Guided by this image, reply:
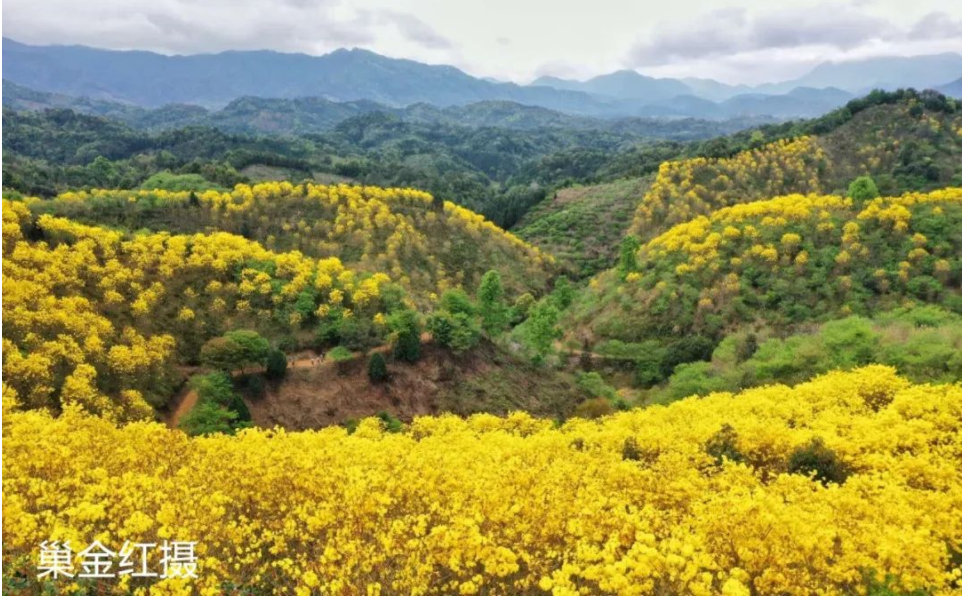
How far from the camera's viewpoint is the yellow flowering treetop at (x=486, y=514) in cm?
1109

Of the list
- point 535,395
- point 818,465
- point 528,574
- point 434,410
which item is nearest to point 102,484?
point 528,574

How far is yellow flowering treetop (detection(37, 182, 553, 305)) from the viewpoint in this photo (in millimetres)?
63188

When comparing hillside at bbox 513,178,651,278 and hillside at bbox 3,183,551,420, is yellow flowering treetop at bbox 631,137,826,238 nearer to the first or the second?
hillside at bbox 513,178,651,278

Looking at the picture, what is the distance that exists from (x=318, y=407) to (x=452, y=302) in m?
14.8

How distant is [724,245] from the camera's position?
→ 62.3 m

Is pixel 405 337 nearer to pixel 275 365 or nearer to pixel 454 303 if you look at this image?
pixel 454 303

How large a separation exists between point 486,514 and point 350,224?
6151cm

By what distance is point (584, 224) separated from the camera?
4355 inches

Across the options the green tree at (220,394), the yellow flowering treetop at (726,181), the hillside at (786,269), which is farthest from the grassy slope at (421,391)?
the yellow flowering treetop at (726,181)

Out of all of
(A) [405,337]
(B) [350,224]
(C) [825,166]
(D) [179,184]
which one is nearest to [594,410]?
(A) [405,337]

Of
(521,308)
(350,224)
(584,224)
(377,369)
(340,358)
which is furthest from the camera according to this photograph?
(584,224)

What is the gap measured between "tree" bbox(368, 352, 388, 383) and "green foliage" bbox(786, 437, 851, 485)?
28718 mm

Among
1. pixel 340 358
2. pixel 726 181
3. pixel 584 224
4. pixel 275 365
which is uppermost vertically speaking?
pixel 726 181

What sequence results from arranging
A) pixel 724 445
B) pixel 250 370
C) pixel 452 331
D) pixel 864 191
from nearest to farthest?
pixel 724 445 → pixel 250 370 → pixel 452 331 → pixel 864 191
